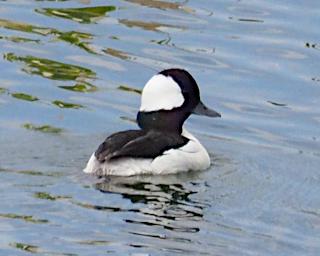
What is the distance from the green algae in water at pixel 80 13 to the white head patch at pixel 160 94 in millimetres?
5055

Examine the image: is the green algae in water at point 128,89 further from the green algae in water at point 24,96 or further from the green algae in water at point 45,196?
the green algae in water at point 45,196

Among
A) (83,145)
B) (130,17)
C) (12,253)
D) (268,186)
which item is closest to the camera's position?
(12,253)

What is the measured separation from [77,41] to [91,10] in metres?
1.49

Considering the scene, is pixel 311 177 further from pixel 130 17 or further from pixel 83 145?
pixel 130 17

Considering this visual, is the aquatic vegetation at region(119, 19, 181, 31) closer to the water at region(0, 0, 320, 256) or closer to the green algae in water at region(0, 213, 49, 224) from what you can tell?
the water at region(0, 0, 320, 256)

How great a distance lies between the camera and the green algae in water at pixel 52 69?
18016 mm

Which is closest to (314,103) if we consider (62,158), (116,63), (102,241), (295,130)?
(295,130)

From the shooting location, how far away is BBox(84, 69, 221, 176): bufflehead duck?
47.0 feet

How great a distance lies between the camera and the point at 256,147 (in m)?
15.8

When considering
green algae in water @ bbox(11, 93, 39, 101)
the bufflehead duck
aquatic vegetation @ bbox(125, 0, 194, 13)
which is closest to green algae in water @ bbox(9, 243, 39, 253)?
the bufflehead duck

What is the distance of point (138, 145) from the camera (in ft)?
47.3

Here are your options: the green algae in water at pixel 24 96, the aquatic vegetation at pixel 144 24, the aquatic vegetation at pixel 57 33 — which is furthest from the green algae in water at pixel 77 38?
the green algae in water at pixel 24 96

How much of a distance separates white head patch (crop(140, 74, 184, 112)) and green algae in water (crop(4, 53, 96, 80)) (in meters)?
2.88

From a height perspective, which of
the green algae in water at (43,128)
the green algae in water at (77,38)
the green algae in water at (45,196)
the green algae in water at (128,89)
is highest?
the green algae in water at (77,38)
